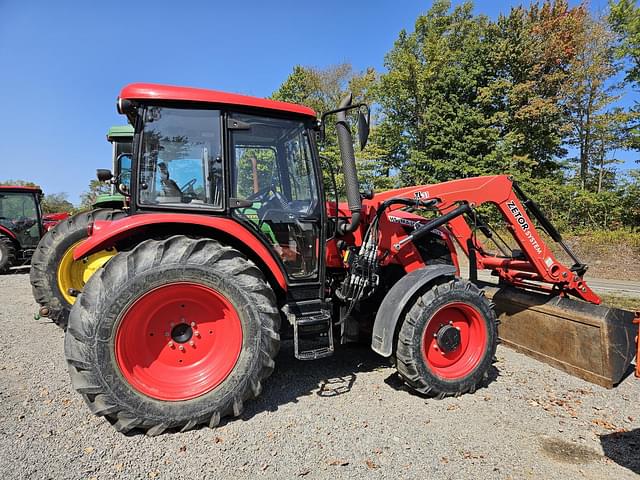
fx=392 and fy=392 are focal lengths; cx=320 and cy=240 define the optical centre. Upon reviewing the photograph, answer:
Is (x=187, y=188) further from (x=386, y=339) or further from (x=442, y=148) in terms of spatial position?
(x=442, y=148)

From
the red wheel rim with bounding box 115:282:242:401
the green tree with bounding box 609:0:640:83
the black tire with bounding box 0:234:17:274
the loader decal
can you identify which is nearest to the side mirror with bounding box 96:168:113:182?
the red wheel rim with bounding box 115:282:242:401

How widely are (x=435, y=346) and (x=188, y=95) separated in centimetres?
300

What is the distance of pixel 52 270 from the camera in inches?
208

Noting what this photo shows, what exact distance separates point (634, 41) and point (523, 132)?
5.74m

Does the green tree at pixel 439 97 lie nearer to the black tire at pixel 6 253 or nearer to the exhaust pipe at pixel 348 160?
the exhaust pipe at pixel 348 160

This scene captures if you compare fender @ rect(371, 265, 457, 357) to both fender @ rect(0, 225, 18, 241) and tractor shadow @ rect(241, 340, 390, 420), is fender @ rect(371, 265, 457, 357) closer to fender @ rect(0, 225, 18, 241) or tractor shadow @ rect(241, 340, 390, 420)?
tractor shadow @ rect(241, 340, 390, 420)

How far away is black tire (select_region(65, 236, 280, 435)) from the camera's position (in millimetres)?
2596

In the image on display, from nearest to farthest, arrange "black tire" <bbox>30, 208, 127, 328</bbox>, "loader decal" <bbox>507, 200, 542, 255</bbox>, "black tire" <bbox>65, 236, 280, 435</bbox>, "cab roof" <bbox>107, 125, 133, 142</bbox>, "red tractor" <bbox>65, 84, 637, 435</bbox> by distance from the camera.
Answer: "black tire" <bbox>65, 236, 280, 435</bbox>, "red tractor" <bbox>65, 84, 637, 435</bbox>, "loader decal" <bbox>507, 200, 542, 255</bbox>, "black tire" <bbox>30, 208, 127, 328</bbox>, "cab roof" <bbox>107, 125, 133, 142</bbox>

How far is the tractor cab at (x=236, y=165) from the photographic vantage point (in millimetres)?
3053

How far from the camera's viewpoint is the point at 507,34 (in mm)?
19031

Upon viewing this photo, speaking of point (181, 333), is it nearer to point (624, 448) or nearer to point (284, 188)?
point (284, 188)

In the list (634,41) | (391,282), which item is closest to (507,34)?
(634,41)

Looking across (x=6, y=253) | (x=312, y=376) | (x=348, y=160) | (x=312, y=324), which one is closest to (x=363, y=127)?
(x=348, y=160)

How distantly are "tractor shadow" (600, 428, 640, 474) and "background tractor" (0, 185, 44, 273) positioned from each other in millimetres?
12825
